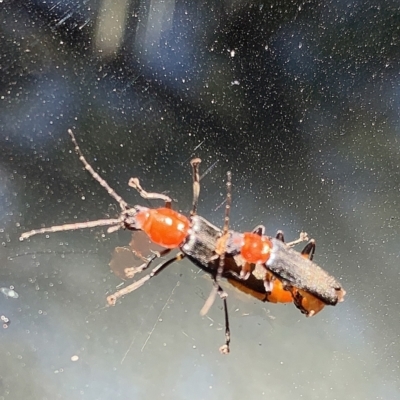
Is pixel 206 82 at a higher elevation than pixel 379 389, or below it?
higher

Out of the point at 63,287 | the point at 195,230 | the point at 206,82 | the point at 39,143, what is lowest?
the point at 63,287

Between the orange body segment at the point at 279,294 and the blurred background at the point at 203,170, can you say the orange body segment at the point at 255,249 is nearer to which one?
the orange body segment at the point at 279,294

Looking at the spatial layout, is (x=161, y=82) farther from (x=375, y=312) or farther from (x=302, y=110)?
(x=375, y=312)

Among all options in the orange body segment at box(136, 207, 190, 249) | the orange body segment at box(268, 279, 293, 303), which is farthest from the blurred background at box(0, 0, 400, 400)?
the orange body segment at box(136, 207, 190, 249)

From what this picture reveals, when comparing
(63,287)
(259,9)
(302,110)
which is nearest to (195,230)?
(63,287)

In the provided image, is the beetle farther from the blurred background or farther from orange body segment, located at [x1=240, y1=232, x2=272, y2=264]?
the blurred background

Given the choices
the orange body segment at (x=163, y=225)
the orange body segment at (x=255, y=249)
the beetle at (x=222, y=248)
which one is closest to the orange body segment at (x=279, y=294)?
the beetle at (x=222, y=248)
